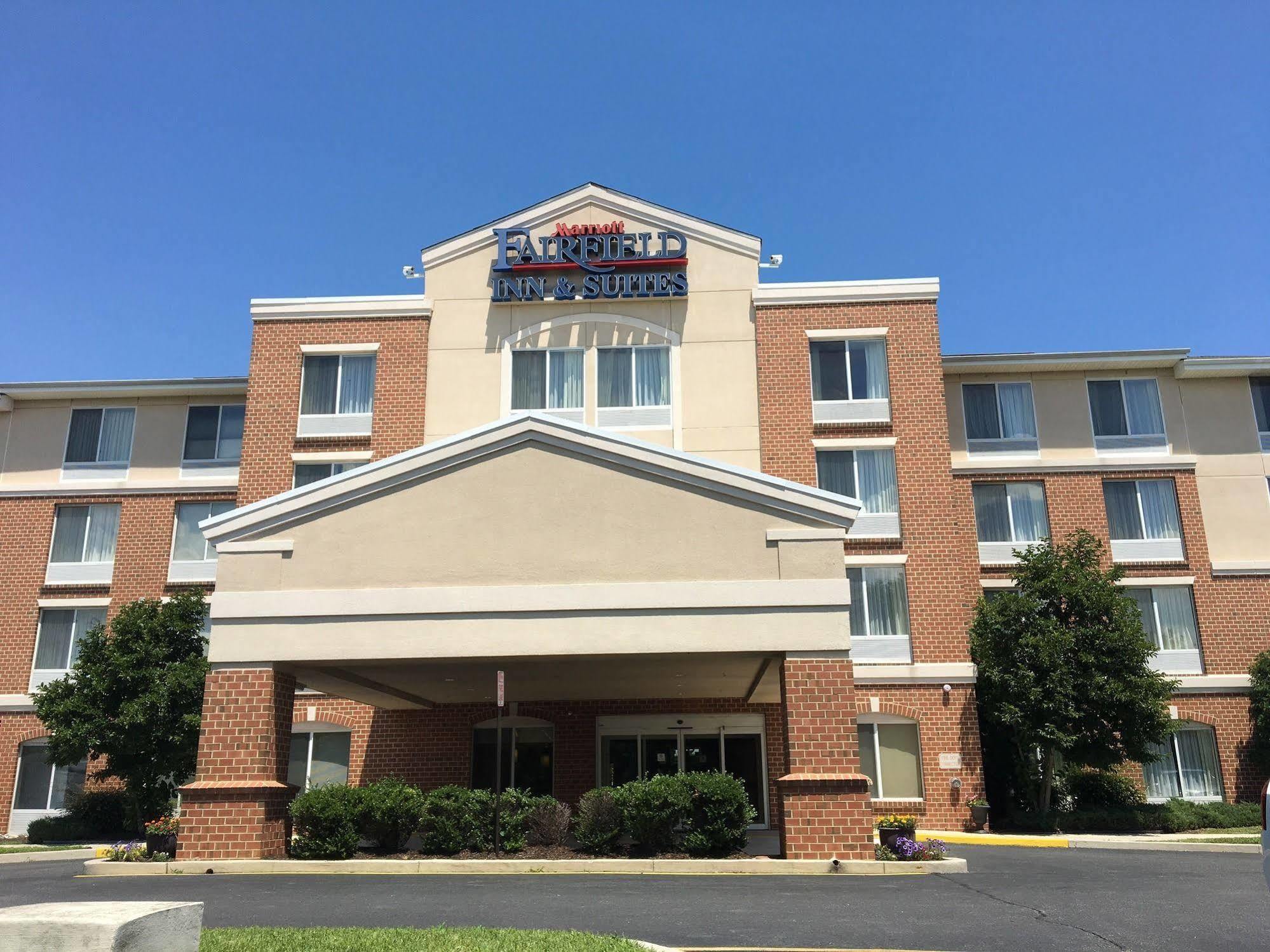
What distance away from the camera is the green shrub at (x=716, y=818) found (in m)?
15.9

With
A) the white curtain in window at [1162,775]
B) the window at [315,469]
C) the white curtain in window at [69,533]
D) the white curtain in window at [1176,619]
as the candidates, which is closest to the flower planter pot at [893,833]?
the white curtain in window at [1162,775]

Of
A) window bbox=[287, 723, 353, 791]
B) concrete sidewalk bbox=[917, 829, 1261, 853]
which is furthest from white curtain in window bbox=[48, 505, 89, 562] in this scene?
concrete sidewalk bbox=[917, 829, 1261, 853]

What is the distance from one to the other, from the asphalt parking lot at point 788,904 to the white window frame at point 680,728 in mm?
10446

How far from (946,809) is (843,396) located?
10928mm

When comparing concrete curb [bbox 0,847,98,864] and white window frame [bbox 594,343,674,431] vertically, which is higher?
white window frame [bbox 594,343,674,431]

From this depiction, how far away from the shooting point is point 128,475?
32062mm

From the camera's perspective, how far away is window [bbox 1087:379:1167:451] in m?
31.4

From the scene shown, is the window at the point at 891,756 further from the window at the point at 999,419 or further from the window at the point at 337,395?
the window at the point at 337,395

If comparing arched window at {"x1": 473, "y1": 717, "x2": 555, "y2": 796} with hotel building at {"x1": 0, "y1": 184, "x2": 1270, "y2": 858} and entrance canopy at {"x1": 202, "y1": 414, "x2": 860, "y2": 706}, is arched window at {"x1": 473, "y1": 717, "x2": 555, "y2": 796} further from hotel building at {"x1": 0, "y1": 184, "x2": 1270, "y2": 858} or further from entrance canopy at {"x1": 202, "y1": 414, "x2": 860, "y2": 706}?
entrance canopy at {"x1": 202, "y1": 414, "x2": 860, "y2": 706}

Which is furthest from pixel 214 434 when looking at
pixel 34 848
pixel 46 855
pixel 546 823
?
pixel 546 823

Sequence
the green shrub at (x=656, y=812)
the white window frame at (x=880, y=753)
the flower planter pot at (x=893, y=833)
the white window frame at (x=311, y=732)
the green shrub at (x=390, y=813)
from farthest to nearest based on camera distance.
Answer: the white window frame at (x=311, y=732) → the white window frame at (x=880, y=753) → the green shrub at (x=390, y=813) → the green shrub at (x=656, y=812) → the flower planter pot at (x=893, y=833)

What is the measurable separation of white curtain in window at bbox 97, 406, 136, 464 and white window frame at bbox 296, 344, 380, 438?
6708 millimetres

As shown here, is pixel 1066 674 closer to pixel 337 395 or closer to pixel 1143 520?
pixel 1143 520

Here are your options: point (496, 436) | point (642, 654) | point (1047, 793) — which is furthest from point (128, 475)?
point (1047, 793)
